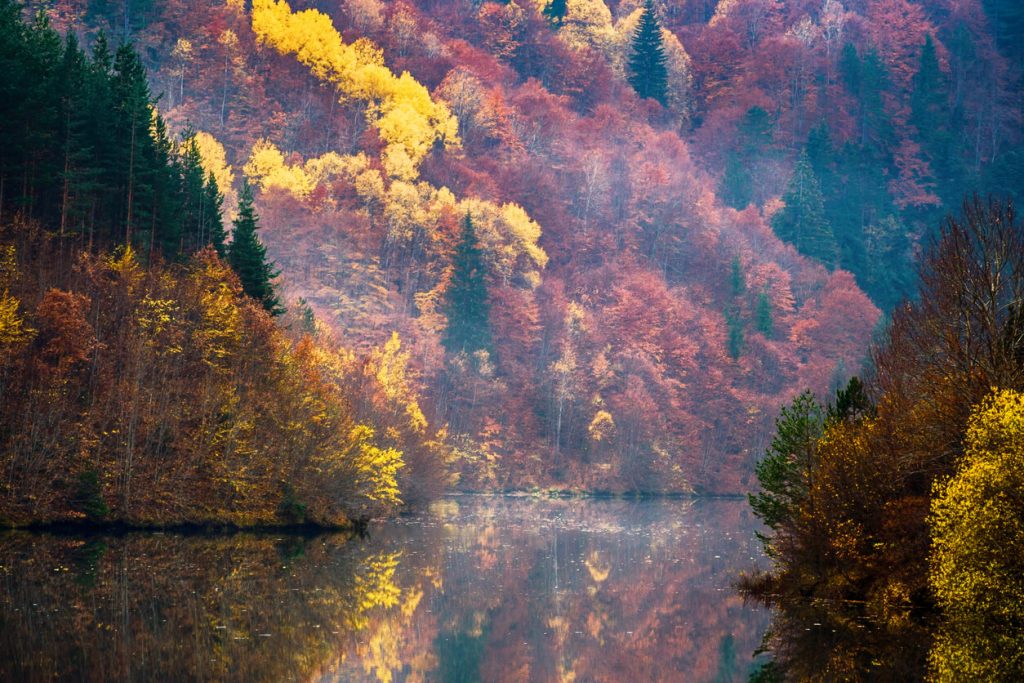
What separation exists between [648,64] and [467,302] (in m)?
90.0

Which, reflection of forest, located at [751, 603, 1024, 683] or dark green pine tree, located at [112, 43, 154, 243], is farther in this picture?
dark green pine tree, located at [112, 43, 154, 243]

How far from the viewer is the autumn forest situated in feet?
106

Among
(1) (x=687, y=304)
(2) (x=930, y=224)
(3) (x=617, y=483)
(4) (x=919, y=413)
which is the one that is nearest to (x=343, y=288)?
(3) (x=617, y=483)

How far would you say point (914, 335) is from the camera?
4303 centimetres

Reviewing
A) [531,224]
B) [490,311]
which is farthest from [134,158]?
[531,224]

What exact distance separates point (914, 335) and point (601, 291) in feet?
308

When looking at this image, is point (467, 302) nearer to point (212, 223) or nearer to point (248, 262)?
point (212, 223)

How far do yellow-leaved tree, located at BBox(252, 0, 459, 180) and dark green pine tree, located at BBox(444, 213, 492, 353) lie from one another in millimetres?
23537

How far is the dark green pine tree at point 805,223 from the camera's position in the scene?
167 metres

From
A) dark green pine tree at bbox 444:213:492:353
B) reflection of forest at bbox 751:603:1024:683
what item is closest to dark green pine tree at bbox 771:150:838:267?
dark green pine tree at bbox 444:213:492:353

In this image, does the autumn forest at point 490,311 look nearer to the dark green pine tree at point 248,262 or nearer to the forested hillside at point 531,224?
the dark green pine tree at point 248,262

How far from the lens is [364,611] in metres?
32.7

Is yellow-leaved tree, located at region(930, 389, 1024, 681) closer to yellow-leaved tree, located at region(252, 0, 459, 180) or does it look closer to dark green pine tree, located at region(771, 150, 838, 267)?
yellow-leaved tree, located at region(252, 0, 459, 180)

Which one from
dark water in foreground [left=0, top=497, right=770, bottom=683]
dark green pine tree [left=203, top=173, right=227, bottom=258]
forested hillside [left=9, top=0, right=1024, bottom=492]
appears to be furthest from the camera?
forested hillside [left=9, top=0, right=1024, bottom=492]
